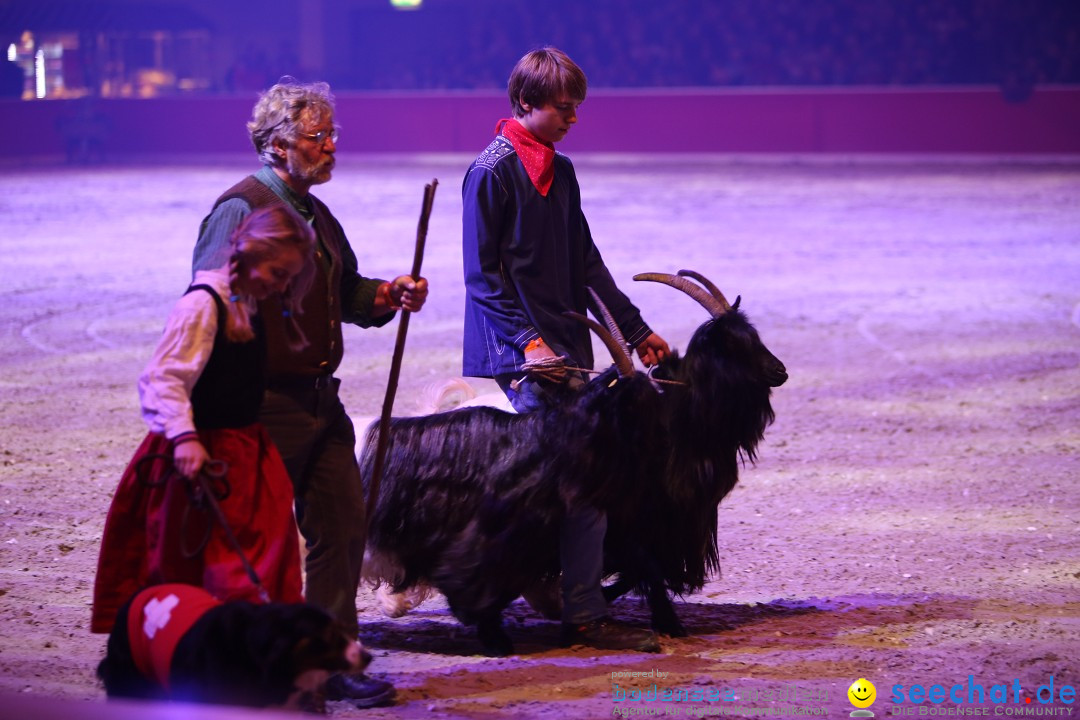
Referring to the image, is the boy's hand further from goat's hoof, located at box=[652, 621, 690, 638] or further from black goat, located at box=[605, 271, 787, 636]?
goat's hoof, located at box=[652, 621, 690, 638]

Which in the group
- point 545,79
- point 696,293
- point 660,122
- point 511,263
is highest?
point 660,122

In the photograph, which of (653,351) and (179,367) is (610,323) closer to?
(653,351)

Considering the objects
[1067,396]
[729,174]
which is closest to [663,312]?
[1067,396]

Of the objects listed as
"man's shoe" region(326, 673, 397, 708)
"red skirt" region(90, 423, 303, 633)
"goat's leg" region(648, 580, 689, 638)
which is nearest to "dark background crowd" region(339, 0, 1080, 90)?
"goat's leg" region(648, 580, 689, 638)

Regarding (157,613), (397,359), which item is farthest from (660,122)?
(157,613)

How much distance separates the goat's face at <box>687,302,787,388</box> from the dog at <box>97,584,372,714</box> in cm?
205

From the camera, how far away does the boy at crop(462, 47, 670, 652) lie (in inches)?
179

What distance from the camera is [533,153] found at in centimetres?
460

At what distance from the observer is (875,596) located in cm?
535

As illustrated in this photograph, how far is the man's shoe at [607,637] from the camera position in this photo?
4.68 meters

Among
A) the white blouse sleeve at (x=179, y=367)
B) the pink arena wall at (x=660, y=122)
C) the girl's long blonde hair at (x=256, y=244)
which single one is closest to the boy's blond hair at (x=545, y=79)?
the girl's long blonde hair at (x=256, y=244)

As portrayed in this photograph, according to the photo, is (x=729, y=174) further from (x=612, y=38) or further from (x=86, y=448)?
(x=86, y=448)

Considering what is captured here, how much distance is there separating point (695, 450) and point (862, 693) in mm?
1074

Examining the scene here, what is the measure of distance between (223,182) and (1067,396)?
1920 cm
